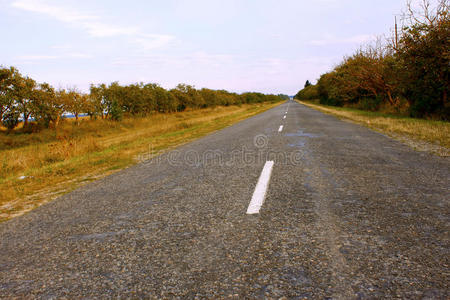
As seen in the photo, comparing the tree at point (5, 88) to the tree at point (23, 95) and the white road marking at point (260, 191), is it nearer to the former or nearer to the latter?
the tree at point (23, 95)

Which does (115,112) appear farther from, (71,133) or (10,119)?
(10,119)

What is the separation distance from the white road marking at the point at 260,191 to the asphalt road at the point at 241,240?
8 cm

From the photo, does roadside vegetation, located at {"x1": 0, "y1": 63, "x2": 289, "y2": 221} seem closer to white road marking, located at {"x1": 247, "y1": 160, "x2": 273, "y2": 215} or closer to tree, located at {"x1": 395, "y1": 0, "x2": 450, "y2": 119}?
white road marking, located at {"x1": 247, "y1": 160, "x2": 273, "y2": 215}

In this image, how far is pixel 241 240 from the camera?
102 inches

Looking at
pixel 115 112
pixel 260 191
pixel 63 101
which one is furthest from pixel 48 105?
pixel 260 191

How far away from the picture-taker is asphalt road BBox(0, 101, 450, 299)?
6.46 feet

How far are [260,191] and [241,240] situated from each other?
1462 mm

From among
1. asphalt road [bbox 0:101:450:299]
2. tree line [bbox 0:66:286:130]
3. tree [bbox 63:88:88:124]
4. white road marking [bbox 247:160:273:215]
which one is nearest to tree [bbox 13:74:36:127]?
tree line [bbox 0:66:286:130]

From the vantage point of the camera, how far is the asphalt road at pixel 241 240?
6.46 ft

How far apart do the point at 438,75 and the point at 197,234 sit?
54.5 ft

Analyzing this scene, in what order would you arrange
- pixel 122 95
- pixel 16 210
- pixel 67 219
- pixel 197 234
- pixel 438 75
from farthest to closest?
pixel 122 95 < pixel 438 75 < pixel 16 210 < pixel 67 219 < pixel 197 234

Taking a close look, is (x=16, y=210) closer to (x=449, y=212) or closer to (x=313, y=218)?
(x=313, y=218)

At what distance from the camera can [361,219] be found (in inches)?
117

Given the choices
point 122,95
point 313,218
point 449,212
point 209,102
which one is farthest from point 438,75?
point 209,102
